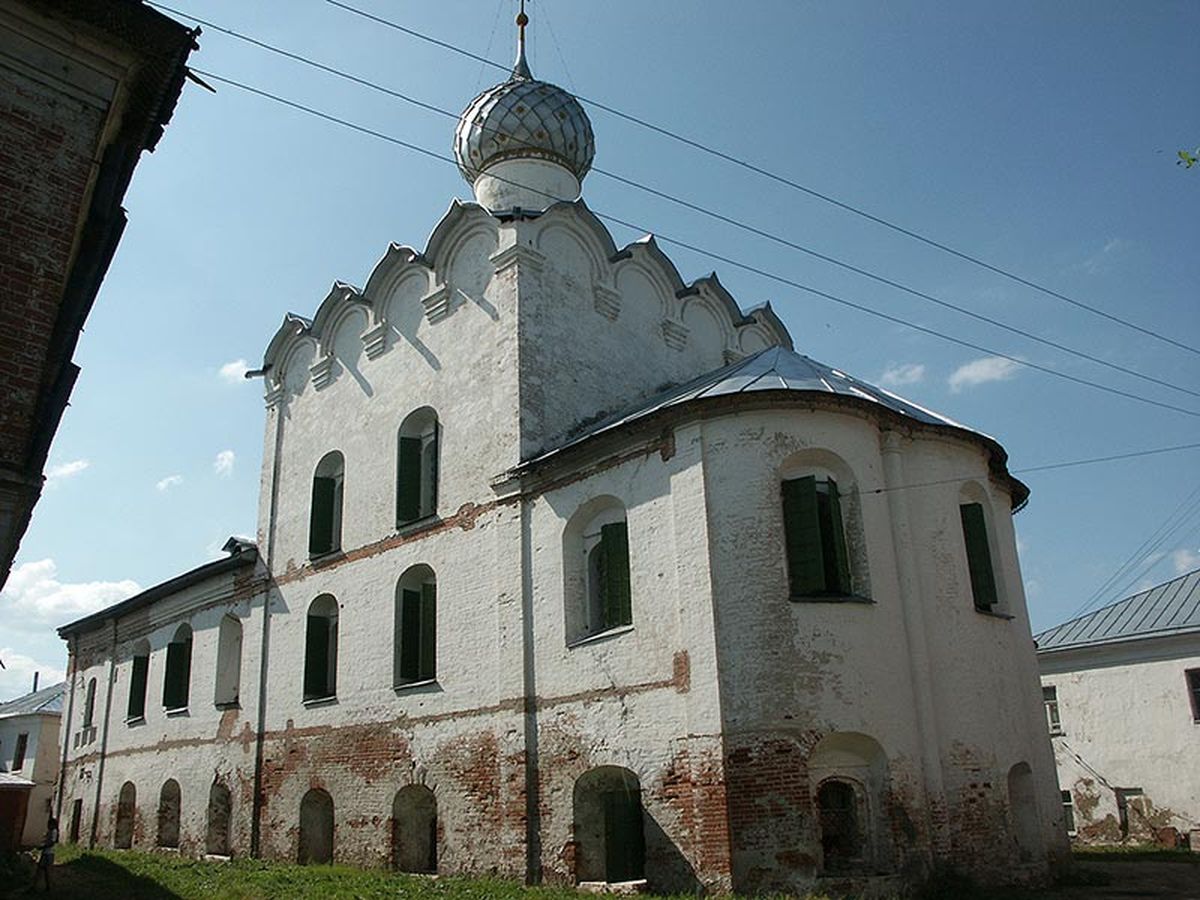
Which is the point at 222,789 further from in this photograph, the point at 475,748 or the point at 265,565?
the point at 475,748

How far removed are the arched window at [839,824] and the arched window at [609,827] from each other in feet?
6.79

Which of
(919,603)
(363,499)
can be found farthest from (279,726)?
(919,603)

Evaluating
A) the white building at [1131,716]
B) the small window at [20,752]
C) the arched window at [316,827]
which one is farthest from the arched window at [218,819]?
the small window at [20,752]

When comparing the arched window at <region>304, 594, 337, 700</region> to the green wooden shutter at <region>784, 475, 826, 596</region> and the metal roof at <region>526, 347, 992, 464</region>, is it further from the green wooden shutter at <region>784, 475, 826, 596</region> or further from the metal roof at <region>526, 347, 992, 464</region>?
the green wooden shutter at <region>784, 475, 826, 596</region>

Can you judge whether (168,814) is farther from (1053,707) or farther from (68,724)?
(1053,707)

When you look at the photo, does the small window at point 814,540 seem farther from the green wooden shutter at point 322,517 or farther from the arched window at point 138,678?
the arched window at point 138,678

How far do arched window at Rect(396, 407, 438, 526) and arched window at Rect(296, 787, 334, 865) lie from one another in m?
4.70

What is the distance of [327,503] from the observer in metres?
19.0

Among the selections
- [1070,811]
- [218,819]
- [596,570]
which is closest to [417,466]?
[596,570]

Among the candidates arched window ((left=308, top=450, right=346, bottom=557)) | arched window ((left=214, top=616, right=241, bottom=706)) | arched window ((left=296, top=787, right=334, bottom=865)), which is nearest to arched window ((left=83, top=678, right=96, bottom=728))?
arched window ((left=214, top=616, right=241, bottom=706))

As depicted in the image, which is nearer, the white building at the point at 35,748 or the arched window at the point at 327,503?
the arched window at the point at 327,503

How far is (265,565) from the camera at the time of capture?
19.7 m

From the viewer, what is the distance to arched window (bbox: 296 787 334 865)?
16953mm

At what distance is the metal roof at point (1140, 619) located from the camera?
2180 centimetres
